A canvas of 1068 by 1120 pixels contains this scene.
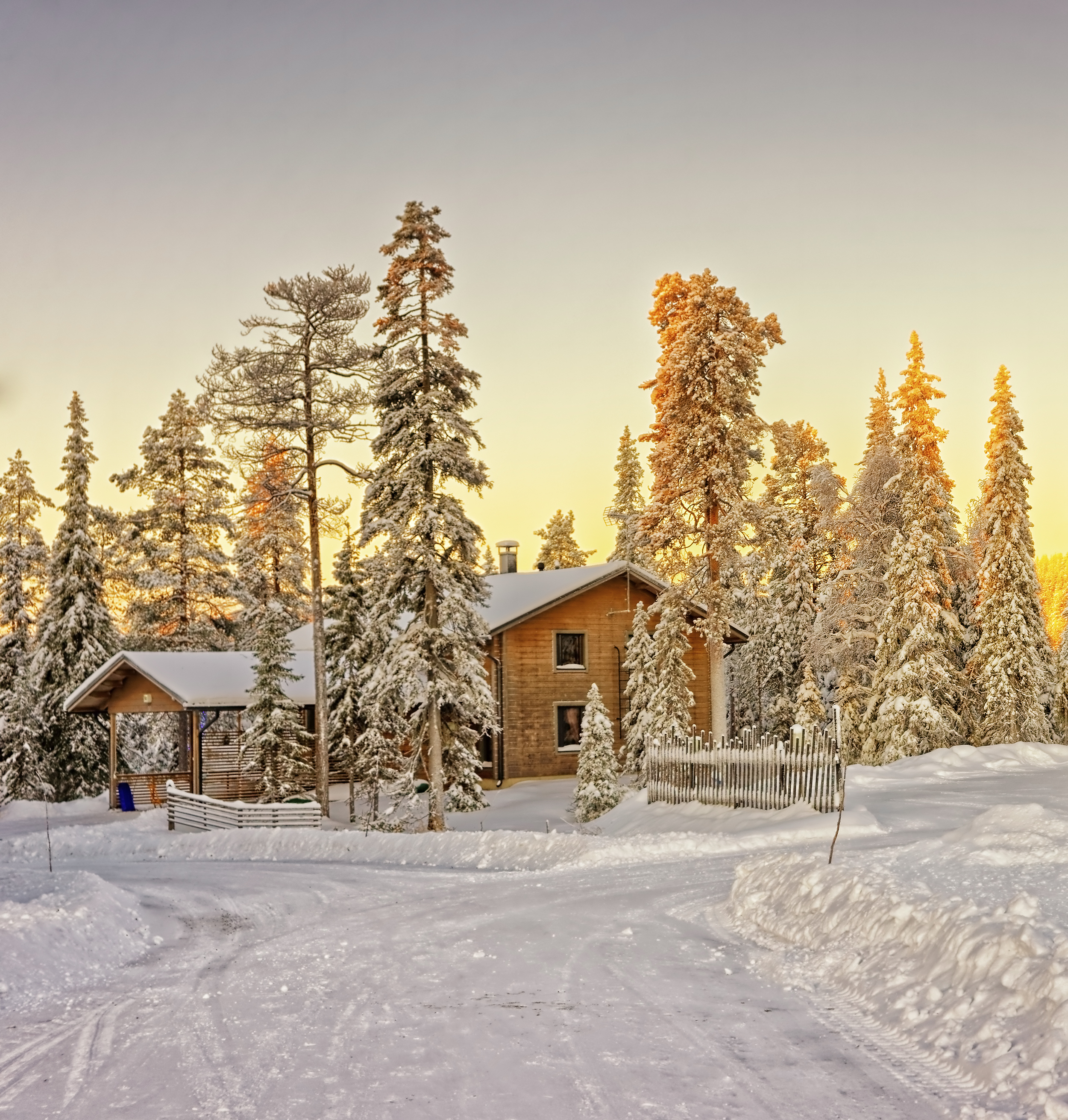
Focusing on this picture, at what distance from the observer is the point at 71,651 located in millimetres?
41875

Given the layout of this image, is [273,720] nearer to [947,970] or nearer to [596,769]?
[596,769]

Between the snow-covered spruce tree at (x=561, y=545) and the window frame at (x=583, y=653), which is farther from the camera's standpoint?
the snow-covered spruce tree at (x=561, y=545)

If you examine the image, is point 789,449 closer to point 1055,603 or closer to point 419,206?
point 419,206

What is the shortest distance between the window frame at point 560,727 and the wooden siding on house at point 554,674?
0.15 feet

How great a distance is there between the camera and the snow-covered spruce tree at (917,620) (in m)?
33.7

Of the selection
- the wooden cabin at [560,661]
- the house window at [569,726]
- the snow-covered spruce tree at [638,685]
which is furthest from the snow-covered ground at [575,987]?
the house window at [569,726]

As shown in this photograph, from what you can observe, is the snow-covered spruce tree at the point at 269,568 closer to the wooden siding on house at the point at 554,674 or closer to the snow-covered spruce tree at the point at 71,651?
the snow-covered spruce tree at the point at 71,651

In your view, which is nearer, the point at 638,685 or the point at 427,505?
the point at 427,505

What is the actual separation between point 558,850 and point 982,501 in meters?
26.3

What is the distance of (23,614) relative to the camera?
4266 centimetres

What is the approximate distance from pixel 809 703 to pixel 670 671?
41.4 ft

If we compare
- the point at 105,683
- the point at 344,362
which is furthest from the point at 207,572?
the point at 344,362

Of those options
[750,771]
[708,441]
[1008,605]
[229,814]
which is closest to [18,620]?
[229,814]

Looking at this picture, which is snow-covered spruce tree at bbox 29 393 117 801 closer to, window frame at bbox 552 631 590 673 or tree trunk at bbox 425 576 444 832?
window frame at bbox 552 631 590 673
